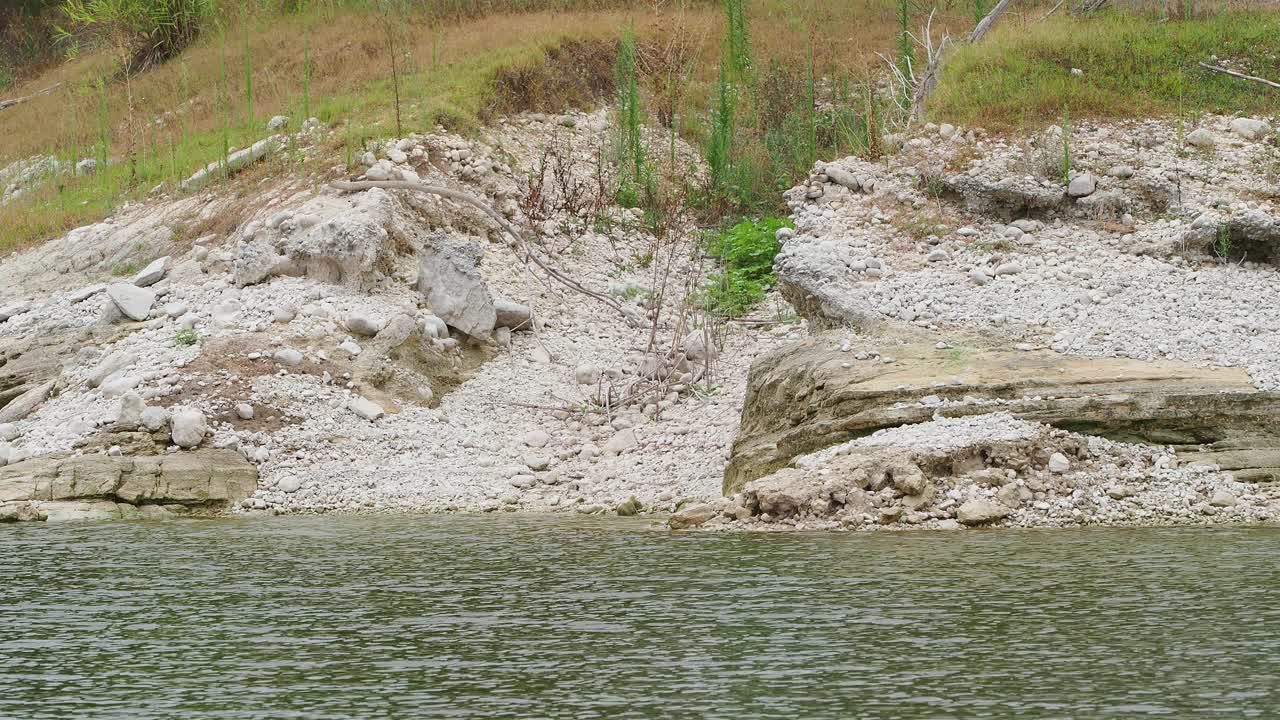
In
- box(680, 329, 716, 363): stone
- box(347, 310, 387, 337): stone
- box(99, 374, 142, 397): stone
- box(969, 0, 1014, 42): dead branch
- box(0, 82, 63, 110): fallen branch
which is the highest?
box(969, 0, 1014, 42): dead branch

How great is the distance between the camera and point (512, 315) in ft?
50.1

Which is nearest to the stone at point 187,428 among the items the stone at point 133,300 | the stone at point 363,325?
the stone at point 363,325

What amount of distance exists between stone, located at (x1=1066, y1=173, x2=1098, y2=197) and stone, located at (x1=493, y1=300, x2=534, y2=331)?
20.8 ft

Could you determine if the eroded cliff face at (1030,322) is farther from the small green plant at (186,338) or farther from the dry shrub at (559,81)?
the small green plant at (186,338)

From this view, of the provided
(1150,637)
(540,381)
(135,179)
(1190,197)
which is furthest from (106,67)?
(1150,637)

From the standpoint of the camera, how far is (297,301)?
1452 centimetres

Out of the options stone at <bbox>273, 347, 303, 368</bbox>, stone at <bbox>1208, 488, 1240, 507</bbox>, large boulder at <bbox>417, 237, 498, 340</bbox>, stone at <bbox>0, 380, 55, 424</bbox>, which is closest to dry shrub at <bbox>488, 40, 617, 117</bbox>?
large boulder at <bbox>417, 237, 498, 340</bbox>

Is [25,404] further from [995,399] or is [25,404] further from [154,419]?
[995,399]

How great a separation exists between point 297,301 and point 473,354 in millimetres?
2006

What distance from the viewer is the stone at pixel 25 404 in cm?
1355

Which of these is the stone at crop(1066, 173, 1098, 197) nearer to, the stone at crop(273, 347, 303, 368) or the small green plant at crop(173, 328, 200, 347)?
the stone at crop(273, 347, 303, 368)

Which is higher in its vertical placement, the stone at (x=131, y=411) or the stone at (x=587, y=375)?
the stone at (x=131, y=411)

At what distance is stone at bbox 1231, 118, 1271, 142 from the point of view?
1582cm

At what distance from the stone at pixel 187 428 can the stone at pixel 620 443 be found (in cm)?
379
